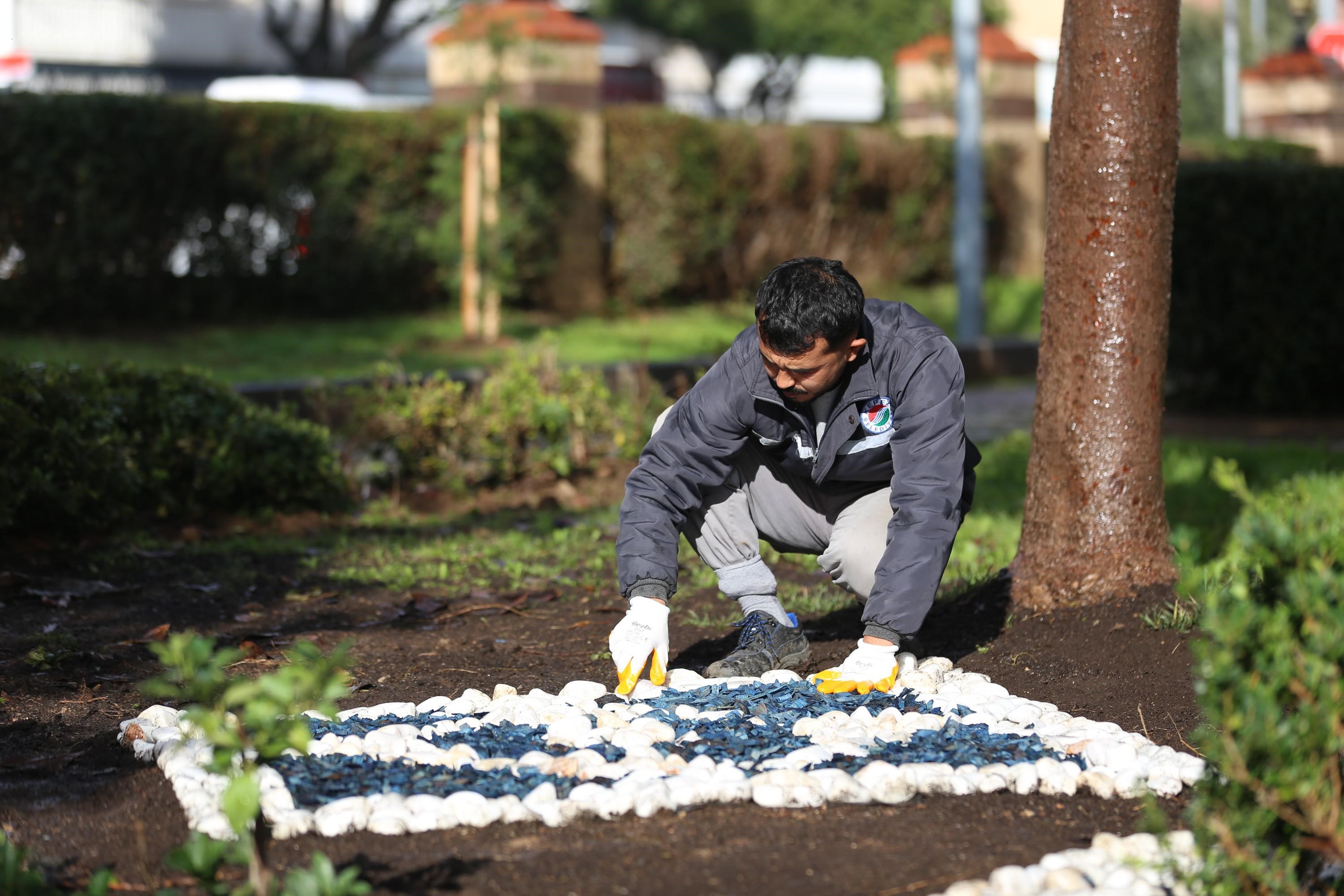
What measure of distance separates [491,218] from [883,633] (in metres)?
8.33

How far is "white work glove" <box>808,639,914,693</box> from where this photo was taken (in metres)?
3.37

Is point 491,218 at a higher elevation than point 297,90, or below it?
below

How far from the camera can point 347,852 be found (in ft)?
7.98

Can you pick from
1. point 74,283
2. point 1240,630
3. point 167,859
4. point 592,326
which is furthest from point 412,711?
point 592,326

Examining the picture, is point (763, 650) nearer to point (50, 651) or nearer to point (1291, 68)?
point (50, 651)

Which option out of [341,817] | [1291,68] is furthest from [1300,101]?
[341,817]

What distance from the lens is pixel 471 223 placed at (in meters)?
11.2

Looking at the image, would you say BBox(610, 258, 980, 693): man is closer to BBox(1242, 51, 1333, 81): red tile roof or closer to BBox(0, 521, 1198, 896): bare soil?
BBox(0, 521, 1198, 896): bare soil

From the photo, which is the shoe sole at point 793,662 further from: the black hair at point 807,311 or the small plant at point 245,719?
the small plant at point 245,719

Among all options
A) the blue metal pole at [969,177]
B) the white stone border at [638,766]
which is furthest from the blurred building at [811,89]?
the white stone border at [638,766]

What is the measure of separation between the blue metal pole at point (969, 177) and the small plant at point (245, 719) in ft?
33.2

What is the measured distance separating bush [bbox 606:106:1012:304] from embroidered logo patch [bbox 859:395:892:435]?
9.75 metres

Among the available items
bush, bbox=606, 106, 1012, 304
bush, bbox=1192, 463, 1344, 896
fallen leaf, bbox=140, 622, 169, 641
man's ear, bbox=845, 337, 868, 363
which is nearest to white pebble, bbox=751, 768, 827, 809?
bush, bbox=1192, 463, 1344, 896

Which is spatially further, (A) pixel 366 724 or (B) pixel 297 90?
(B) pixel 297 90
